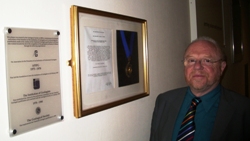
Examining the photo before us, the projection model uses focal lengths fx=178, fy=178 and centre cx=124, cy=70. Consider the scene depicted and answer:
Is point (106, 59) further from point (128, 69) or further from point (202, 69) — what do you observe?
point (202, 69)

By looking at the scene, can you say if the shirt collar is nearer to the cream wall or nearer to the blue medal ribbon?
the cream wall

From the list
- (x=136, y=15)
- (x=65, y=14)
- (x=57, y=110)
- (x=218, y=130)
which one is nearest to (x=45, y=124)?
(x=57, y=110)

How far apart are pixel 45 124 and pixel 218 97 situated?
1115mm

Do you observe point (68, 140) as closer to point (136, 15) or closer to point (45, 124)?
point (45, 124)

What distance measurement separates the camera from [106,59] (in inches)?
34.1

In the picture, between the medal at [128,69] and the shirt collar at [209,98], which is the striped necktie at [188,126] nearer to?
the shirt collar at [209,98]

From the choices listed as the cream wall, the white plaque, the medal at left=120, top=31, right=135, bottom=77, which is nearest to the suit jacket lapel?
the cream wall

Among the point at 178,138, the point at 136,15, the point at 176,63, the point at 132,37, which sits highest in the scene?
the point at 136,15

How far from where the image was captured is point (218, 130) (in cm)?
107

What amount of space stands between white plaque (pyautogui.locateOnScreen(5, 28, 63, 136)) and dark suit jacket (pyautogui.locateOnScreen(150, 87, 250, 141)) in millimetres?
771

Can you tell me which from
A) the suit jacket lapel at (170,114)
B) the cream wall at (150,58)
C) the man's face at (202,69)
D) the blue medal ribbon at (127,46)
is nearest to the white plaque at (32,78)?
the cream wall at (150,58)

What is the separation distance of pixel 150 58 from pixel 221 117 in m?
0.58

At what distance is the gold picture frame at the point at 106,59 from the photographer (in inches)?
28.6

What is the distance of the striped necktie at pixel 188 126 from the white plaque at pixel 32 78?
2.61ft
